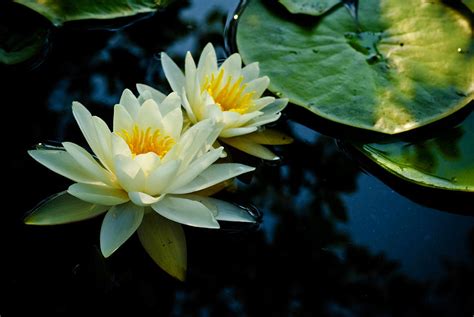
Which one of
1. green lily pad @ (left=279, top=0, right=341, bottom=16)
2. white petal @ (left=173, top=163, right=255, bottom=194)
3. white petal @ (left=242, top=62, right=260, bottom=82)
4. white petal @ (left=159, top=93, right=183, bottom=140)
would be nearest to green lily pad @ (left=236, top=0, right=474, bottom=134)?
green lily pad @ (left=279, top=0, right=341, bottom=16)

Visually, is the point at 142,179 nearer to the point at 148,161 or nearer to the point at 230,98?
the point at 148,161

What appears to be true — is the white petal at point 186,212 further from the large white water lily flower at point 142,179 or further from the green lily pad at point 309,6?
the green lily pad at point 309,6

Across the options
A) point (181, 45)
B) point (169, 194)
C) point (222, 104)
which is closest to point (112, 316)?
point (169, 194)

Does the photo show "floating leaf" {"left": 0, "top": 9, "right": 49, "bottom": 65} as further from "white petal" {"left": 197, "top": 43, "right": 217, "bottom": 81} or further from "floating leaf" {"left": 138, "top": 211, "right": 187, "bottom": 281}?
"floating leaf" {"left": 138, "top": 211, "right": 187, "bottom": 281}

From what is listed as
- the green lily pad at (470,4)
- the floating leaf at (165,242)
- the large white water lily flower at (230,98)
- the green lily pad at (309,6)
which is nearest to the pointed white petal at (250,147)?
the large white water lily flower at (230,98)

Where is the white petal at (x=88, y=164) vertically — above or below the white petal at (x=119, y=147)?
below

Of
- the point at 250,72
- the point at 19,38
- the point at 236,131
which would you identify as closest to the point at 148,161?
the point at 236,131
